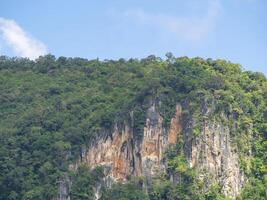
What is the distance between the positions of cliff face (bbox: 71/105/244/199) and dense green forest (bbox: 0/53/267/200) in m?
0.65

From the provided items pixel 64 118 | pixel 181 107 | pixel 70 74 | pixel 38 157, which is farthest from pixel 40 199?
pixel 70 74

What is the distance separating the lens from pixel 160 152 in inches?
2574

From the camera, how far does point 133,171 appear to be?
65.3m

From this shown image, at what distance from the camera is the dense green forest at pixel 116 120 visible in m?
64.1

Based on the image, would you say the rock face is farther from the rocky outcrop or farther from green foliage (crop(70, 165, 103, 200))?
the rocky outcrop

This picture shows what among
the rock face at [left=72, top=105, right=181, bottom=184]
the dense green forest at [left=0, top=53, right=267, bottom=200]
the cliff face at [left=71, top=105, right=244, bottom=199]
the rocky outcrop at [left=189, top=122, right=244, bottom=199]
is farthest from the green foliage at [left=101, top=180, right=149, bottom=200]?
the rocky outcrop at [left=189, top=122, right=244, bottom=199]

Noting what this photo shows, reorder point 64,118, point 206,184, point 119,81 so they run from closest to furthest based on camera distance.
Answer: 1. point 206,184
2. point 64,118
3. point 119,81

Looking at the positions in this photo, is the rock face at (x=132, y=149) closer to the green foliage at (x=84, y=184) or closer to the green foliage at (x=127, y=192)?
the green foliage at (x=84, y=184)

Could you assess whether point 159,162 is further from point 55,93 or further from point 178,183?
point 55,93

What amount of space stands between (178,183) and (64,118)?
12381 mm

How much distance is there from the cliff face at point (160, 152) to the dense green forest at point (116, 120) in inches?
25.6

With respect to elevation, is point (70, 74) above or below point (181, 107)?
above

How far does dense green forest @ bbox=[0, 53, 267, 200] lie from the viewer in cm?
6406

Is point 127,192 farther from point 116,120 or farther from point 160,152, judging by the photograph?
point 116,120
